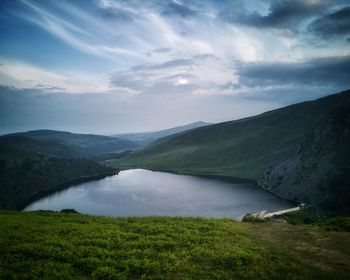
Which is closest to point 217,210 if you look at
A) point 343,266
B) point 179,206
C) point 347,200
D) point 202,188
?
point 179,206

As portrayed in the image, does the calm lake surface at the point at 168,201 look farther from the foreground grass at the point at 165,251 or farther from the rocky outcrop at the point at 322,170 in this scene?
the foreground grass at the point at 165,251

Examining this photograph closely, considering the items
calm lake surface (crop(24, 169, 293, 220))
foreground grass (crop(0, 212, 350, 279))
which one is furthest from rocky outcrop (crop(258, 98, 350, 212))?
foreground grass (crop(0, 212, 350, 279))

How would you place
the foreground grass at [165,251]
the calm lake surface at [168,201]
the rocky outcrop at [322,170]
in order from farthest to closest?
the calm lake surface at [168,201], the rocky outcrop at [322,170], the foreground grass at [165,251]

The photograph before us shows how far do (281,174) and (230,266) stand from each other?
174238 mm

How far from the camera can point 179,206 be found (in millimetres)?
135625

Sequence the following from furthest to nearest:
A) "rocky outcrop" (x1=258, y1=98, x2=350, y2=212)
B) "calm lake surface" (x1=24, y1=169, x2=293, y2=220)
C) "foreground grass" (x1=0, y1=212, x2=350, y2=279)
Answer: "calm lake surface" (x1=24, y1=169, x2=293, y2=220), "rocky outcrop" (x1=258, y1=98, x2=350, y2=212), "foreground grass" (x1=0, y1=212, x2=350, y2=279)

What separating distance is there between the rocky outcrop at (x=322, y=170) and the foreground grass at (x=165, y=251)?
97.8 m

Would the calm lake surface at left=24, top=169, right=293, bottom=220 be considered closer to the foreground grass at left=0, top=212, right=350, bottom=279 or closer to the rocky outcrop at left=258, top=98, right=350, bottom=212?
the rocky outcrop at left=258, top=98, right=350, bottom=212

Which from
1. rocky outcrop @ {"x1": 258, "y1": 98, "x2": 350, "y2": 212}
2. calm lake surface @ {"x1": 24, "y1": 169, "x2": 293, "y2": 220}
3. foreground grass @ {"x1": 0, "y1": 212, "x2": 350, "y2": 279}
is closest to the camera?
foreground grass @ {"x1": 0, "y1": 212, "x2": 350, "y2": 279}

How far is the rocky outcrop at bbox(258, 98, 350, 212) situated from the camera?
123m

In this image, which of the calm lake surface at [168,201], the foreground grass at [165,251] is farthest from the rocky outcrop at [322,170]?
the foreground grass at [165,251]

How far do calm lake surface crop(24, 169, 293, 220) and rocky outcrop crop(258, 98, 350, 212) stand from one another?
10.7m

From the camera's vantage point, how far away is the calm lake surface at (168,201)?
12688cm

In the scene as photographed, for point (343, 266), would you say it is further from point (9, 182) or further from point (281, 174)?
point (9, 182)
